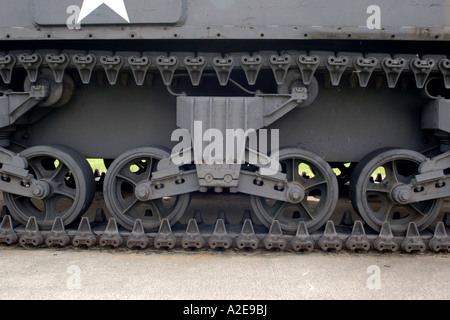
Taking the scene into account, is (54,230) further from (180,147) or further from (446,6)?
(446,6)

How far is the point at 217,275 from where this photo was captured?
3.76 meters

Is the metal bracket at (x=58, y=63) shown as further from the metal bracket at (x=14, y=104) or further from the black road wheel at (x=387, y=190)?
the black road wheel at (x=387, y=190)

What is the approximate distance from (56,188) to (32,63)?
130cm

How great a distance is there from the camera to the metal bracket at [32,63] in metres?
4.14

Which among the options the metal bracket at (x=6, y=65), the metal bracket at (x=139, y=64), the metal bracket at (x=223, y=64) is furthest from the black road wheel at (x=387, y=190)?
the metal bracket at (x=6, y=65)

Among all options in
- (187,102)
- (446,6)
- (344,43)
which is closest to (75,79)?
(187,102)

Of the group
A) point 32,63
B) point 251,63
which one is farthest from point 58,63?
point 251,63

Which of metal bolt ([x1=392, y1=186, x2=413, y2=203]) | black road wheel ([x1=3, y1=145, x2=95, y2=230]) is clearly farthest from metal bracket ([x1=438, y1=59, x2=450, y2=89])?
black road wheel ([x1=3, y1=145, x2=95, y2=230])

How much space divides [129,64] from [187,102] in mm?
635

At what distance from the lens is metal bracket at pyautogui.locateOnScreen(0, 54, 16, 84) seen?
4.16 meters

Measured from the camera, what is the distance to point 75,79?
4730 millimetres

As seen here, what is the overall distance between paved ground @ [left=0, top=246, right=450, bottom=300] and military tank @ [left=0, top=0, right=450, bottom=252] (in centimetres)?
14

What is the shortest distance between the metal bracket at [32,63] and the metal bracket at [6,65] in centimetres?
10

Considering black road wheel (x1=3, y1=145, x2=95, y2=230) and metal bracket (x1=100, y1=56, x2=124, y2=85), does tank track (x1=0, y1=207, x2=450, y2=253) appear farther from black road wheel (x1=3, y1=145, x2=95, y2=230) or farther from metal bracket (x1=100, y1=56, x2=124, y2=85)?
metal bracket (x1=100, y1=56, x2=124, y2=85)
